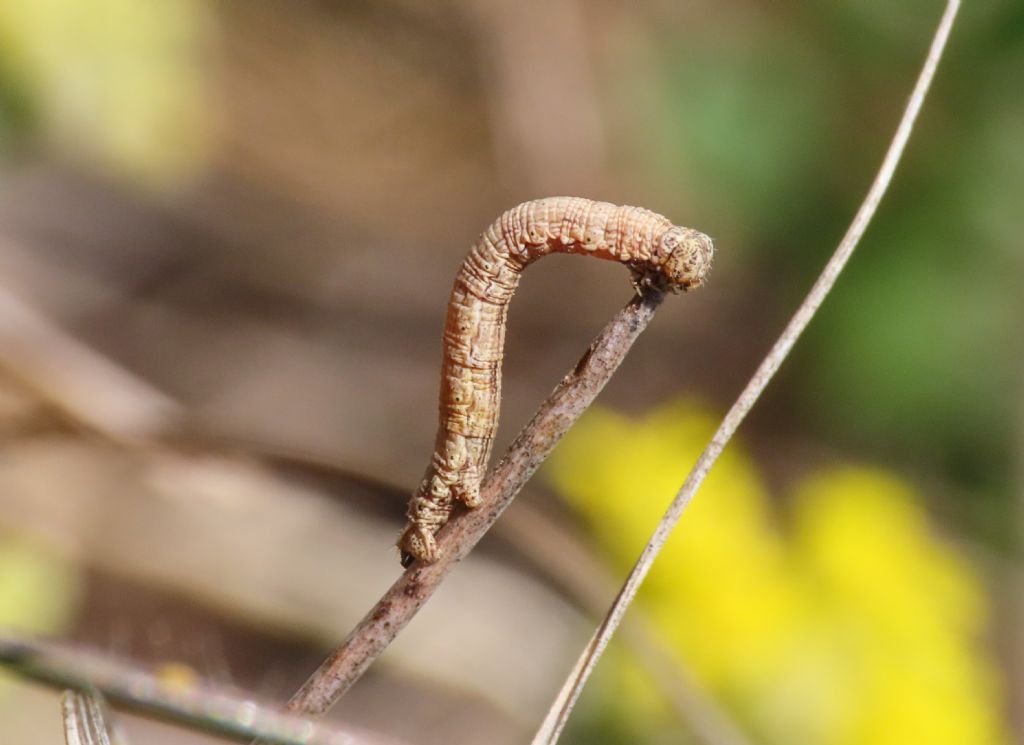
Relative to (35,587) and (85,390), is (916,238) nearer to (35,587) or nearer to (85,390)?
(85,390)

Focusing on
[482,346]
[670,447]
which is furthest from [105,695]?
[670,447]

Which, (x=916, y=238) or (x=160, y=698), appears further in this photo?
(x=916, y=238)

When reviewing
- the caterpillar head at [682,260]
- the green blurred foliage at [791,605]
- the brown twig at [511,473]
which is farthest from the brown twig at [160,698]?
the green blurred foliage at [791,605]

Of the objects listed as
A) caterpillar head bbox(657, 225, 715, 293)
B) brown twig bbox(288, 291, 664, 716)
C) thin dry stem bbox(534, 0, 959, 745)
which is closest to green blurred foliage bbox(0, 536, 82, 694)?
brown twig bbox(288, 291, 664, 716)

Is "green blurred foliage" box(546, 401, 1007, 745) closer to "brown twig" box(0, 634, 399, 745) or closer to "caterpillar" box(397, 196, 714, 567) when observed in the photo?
"caterpillar" box(397, 196, 714, 567)

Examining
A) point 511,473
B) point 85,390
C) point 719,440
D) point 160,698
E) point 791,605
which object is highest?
point 791,605

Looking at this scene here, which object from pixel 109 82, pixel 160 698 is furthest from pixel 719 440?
pixel 109 82

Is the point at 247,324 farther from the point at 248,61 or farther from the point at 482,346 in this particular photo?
the point at 482,346
